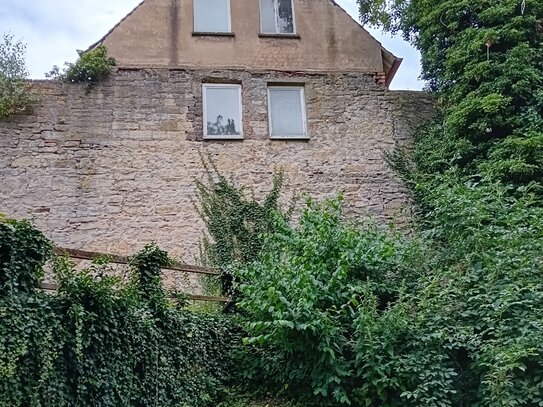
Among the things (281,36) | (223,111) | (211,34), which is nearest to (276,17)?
(281,36)

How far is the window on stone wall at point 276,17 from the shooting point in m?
11.2

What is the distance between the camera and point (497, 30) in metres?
9.71

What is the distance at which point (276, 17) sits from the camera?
448 inches

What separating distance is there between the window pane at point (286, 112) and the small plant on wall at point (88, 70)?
2.93 meters

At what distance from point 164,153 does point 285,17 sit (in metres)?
3.62

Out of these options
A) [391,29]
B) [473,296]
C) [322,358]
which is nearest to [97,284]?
[322,358]

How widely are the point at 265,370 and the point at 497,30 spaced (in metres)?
6.62

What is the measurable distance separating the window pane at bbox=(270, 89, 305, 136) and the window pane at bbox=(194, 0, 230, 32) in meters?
1.57

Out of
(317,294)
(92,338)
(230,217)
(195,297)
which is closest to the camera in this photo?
(92,338)

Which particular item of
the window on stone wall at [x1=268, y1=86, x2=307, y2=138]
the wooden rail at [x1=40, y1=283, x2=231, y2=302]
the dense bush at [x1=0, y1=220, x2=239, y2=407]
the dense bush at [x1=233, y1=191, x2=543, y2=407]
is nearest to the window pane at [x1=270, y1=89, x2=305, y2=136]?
the window on stone wall at [x1=268, y1=86, x2=307, y2=138]

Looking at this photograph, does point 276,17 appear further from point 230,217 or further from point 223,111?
point 230,217

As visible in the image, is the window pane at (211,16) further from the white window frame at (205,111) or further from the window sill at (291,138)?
the window sill at (291,138)

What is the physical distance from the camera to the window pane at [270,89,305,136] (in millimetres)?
10609

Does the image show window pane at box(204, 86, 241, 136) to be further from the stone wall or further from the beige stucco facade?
the beige stucco facade
